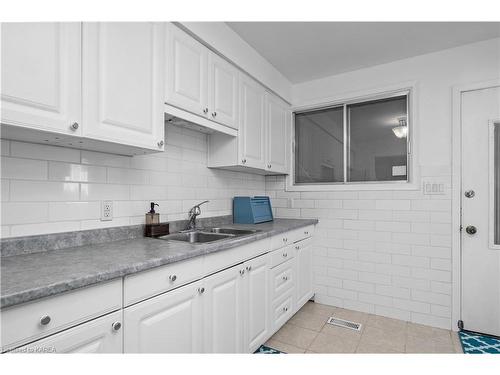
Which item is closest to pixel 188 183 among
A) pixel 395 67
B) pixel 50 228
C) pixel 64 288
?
pixel 50 228

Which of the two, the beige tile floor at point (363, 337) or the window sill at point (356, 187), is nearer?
the beige tile floor at point (363, 337)

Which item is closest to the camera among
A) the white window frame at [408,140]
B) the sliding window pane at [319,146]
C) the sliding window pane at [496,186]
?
the sliding window pane at [496,186]

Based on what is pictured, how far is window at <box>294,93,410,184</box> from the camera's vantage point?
2.70 m

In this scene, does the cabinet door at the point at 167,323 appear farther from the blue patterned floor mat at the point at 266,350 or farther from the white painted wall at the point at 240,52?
the white painted wall at the point at 240,52

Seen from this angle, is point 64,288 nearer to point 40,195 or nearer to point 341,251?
point 40,195

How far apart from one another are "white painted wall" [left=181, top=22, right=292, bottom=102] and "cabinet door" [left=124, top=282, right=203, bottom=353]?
1582 millimetres

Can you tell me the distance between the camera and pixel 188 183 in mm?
2277

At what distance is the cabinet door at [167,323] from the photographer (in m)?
1.13

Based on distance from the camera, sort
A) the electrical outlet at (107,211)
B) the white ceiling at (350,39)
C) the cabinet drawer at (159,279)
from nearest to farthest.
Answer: the cabinet drawer at (159,279) < the electrical outlet at (107,211) < the white ceiling at (350,39)

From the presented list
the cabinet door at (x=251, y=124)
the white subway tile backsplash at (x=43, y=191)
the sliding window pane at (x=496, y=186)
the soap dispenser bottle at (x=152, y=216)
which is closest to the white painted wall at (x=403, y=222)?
the sliding window pane at (x=496, y=186)

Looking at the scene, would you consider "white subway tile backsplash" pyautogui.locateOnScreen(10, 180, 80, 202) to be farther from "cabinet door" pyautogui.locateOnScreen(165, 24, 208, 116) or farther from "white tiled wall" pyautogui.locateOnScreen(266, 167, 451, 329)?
"white tiled wall" pyautogui.locateOnScreen(266, 167, 451, 329)

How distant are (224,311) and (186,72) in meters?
1.48

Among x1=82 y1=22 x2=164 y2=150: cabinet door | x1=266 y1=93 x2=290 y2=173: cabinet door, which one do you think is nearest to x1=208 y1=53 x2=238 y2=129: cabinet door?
x1=82 y1=22 x2=164 y2=150: cabinet door

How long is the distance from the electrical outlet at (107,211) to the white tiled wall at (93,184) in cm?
2
